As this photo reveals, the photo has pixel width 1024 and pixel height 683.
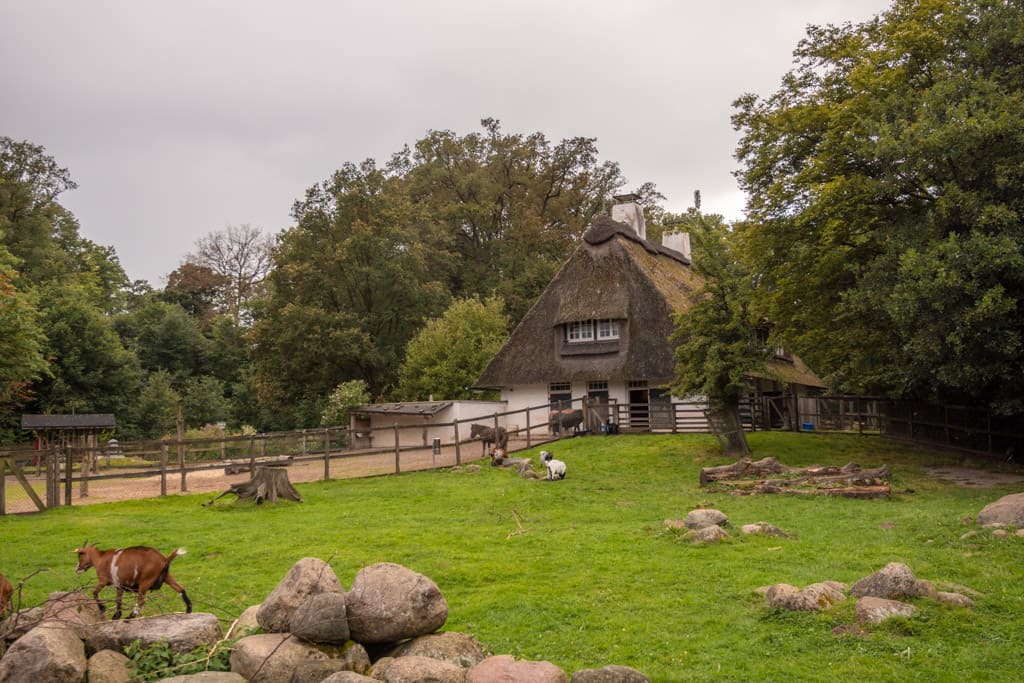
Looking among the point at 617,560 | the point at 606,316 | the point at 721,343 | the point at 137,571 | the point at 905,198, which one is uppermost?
the point at 905,198

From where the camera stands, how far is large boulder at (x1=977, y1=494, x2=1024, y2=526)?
1208 cm

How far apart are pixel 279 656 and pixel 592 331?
27.8m

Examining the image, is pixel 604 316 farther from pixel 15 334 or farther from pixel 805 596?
pixel 805 596

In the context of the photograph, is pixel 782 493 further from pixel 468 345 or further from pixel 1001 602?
pixel 468 345

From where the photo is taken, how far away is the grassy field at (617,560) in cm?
780

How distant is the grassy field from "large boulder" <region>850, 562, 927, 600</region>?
19 cm

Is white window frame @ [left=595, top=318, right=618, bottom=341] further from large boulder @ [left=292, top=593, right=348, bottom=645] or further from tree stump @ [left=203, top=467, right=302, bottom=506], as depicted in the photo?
large boulder @ [left=292, top=593, right=348, bottom=645]

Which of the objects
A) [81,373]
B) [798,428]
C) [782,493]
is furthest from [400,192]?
[782,493]

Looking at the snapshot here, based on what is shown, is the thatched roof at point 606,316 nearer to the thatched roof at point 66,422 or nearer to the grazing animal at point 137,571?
the thatched roof at point 66,422

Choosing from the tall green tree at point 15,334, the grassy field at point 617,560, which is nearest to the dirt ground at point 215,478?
the grassy field at point 617,560

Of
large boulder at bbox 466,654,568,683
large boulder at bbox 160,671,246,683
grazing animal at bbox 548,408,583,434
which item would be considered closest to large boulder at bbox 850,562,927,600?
large boulder at bbox 466,654,568,683

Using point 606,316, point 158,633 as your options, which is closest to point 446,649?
point 158,633

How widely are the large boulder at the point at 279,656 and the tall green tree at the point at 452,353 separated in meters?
33.0

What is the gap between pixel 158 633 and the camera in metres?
8.06
